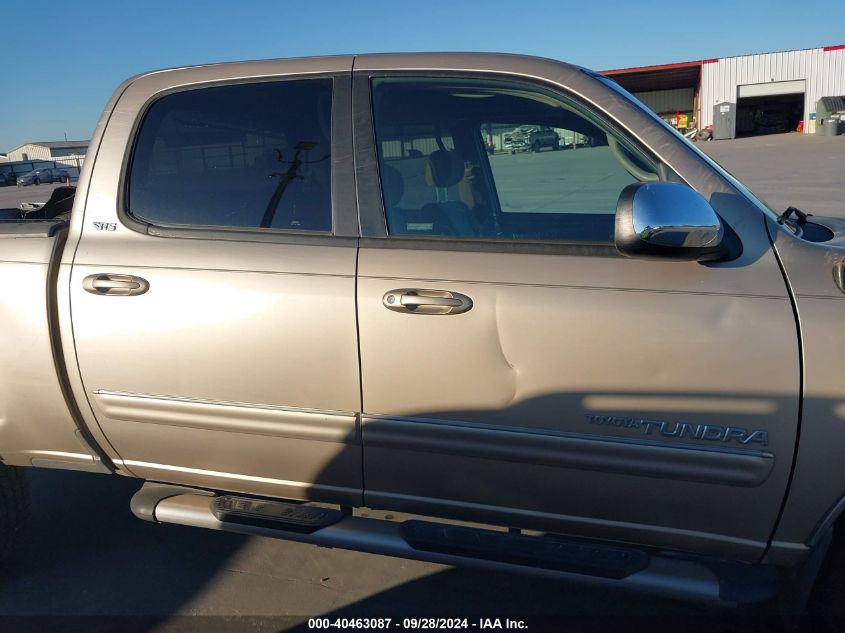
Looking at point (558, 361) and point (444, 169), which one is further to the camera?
point (444, 169)

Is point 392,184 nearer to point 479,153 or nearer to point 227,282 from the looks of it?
point 479,153

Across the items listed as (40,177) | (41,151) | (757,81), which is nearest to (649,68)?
(757,81)

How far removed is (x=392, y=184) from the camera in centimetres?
247

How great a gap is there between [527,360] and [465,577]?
122 cm

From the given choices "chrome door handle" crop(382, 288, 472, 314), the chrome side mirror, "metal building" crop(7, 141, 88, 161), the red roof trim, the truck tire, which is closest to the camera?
the chrome side mirror

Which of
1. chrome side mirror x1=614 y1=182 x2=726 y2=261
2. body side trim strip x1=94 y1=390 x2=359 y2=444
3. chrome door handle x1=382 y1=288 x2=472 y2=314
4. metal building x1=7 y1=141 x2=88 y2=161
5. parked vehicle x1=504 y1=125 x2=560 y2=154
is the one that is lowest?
metal building x1=7 y1=141 x2=88 y2=161

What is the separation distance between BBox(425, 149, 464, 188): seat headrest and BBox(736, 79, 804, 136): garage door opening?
170ft

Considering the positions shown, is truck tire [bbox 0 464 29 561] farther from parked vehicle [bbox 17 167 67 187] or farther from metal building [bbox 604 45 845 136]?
metal building [bbox 604 45 845 136]

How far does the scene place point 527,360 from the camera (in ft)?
7.07

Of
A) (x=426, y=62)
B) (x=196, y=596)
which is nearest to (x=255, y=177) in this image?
(x=426, y=62)

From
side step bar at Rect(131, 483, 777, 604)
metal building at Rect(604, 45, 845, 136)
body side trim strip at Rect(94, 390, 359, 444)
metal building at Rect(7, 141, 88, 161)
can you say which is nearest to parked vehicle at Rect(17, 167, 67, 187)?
metal building at Rect(7, 141, 88, 161)

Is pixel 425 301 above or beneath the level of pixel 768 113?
above

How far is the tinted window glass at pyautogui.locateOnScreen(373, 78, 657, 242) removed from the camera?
2385 millimetres

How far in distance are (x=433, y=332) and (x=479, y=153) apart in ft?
3.22
